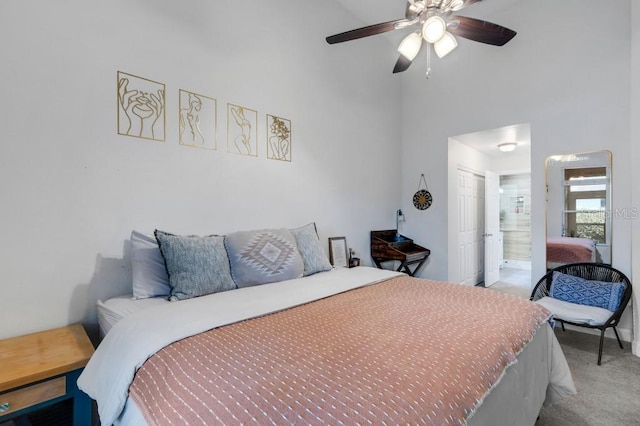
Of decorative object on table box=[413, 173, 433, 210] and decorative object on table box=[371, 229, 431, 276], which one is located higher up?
decorative object on table box=[413, 173, 433, 210]

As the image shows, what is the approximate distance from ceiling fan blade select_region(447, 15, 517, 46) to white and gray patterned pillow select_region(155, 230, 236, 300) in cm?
218

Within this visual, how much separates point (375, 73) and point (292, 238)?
260 centimetres

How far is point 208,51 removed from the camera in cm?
237

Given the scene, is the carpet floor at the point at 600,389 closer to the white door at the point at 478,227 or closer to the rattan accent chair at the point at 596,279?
the rattan accent chair at the point at 596,279

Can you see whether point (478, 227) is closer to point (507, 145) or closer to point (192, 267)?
point (507, 145)

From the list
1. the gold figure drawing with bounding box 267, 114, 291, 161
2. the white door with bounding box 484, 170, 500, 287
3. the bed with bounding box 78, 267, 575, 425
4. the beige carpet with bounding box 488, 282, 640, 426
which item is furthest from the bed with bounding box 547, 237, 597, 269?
the gold figure drawing with bounding box 267, 114, 291, 161

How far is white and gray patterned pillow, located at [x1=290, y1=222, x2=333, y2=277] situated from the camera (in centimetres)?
242

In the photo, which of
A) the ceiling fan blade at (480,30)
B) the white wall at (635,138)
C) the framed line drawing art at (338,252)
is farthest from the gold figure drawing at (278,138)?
the white wall at (635,138)

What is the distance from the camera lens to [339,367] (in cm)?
96

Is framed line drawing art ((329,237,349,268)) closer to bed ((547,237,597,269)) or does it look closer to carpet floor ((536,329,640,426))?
carpet floor ((536,329,640,426))

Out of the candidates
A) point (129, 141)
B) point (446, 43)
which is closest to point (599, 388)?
point (446, 43)

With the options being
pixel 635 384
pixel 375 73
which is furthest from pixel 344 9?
pixel 635 384

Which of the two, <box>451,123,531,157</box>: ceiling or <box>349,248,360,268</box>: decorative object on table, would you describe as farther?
<box>451,123,531,157</box>: ceiling

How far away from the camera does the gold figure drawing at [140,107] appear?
1.97 m
